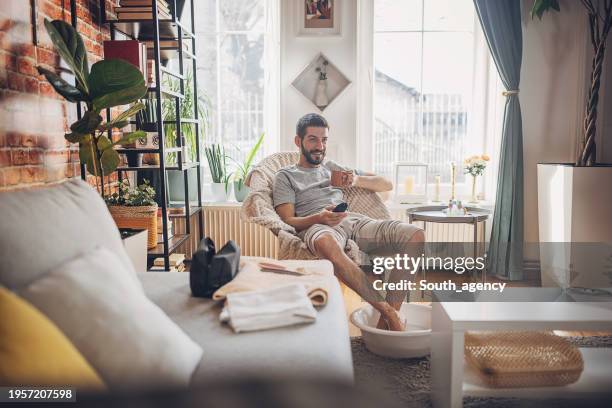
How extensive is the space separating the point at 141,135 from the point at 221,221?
1.52m

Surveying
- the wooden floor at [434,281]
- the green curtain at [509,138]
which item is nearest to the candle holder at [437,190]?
the green curtain at [509,138]

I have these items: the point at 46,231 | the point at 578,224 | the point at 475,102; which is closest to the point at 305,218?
the point at 46,231

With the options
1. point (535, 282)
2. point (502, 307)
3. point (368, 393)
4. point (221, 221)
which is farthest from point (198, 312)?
point (535, 282)

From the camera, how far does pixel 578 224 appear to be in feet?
10.3

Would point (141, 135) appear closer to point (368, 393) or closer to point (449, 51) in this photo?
point (368, 393)

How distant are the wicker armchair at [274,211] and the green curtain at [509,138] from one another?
1.17 metres

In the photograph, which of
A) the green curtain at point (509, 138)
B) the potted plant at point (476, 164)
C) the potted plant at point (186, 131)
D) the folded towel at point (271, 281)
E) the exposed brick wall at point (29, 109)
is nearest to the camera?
the folded towel at point (271, 281)

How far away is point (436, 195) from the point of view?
3762mm

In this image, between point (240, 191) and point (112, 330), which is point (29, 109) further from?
point (240, 191)

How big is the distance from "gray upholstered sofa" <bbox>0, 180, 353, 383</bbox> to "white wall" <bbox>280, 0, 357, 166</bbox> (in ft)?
8.14

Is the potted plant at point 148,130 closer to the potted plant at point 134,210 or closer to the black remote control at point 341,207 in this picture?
the potted plant at point 134,210

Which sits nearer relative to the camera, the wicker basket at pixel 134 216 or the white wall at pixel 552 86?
the wicker basket at pixel 134 216

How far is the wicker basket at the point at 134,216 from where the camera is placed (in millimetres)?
2484

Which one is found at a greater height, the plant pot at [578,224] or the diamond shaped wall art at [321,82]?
the diamond shaped wall art at [321,82]
